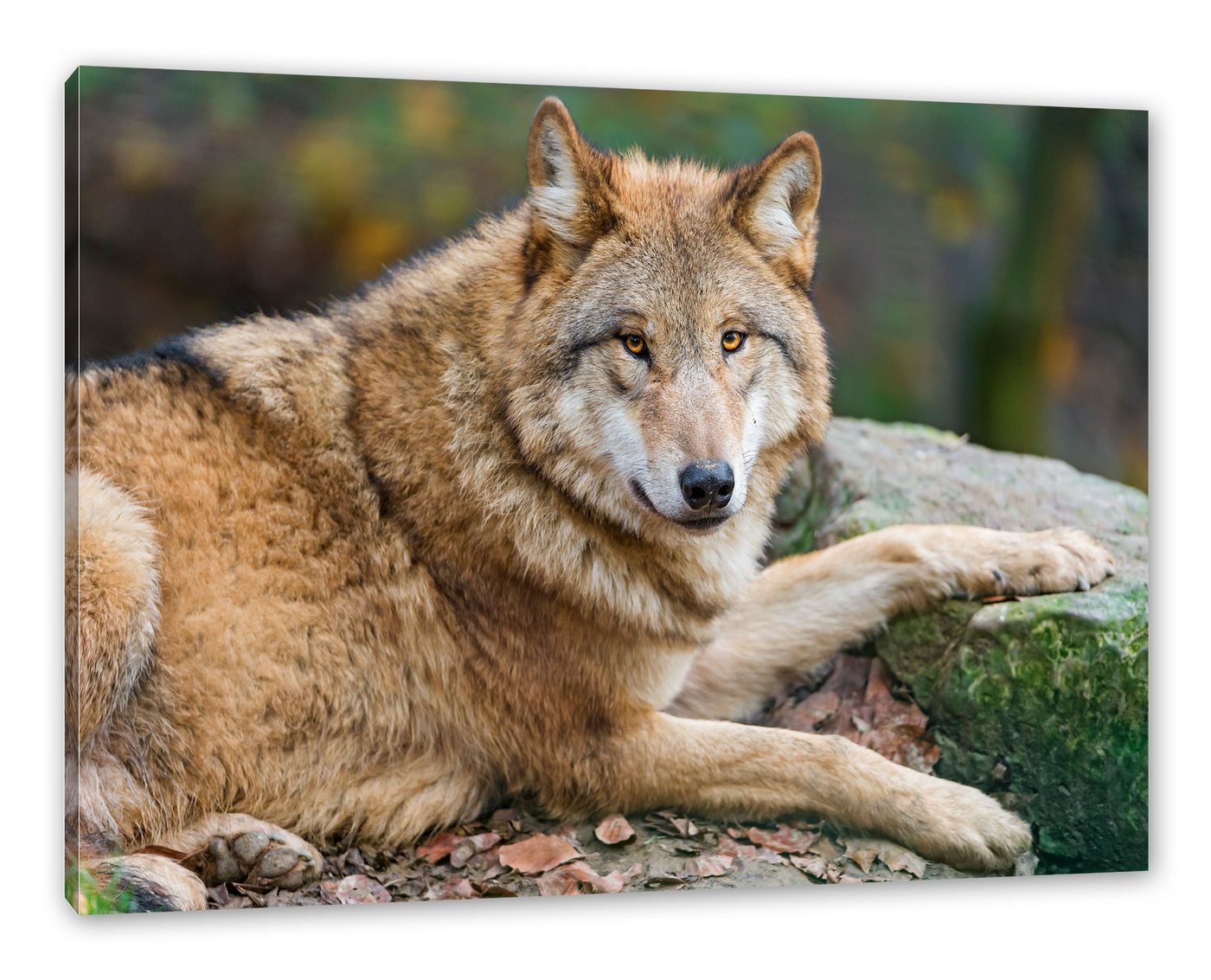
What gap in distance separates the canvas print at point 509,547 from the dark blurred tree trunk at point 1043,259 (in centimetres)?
32

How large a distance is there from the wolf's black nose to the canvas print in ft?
0.04

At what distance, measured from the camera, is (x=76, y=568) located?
3984mm

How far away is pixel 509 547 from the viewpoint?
4.38 meters

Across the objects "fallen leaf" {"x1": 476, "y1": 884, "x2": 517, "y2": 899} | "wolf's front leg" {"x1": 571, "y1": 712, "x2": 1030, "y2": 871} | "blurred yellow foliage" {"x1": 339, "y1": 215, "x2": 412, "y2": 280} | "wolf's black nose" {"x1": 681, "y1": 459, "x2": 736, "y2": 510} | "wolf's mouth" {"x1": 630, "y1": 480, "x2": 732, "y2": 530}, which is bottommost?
"fallen leaf" {"x1": 476, "y1": 884, "x2": 517, "y2": 899}

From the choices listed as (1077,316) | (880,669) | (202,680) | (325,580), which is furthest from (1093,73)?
(202,680)

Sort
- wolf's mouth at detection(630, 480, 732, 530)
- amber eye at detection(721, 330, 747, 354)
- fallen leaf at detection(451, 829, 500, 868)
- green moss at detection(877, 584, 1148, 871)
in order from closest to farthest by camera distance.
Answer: wolf's mouth at detection(630, 480, 732, 530)
amber eye at detection(721, 330, 747, 354)
fallen leaf at detection(451, 829, 500, 868)
green moss at detection(877, 584, 1148, 871)

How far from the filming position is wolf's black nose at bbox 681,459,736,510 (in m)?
3.89

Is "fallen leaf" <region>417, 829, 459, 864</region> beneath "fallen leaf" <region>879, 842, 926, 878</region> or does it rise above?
above

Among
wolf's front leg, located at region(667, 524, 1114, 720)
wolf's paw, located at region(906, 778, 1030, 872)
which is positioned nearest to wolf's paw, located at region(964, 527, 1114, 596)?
wolf's front leg, located at region(667, 524, 1114, 720)

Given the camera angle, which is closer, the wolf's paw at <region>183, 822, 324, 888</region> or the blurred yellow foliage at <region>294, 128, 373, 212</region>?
the wolf's paw at <region>183, 822, 324, 888</region>

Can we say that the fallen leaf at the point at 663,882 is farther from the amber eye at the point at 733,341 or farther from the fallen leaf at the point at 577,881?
the amber eye at the point at 733,341

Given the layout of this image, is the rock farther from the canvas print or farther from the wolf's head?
the wolf's head

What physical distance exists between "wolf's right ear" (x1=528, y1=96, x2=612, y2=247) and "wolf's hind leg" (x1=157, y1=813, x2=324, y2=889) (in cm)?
202

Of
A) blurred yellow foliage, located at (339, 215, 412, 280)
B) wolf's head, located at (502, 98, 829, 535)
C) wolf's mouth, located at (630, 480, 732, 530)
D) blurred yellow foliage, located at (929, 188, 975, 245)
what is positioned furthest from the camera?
blurred yellow foliage, located at (929, 188, 975, 245)
